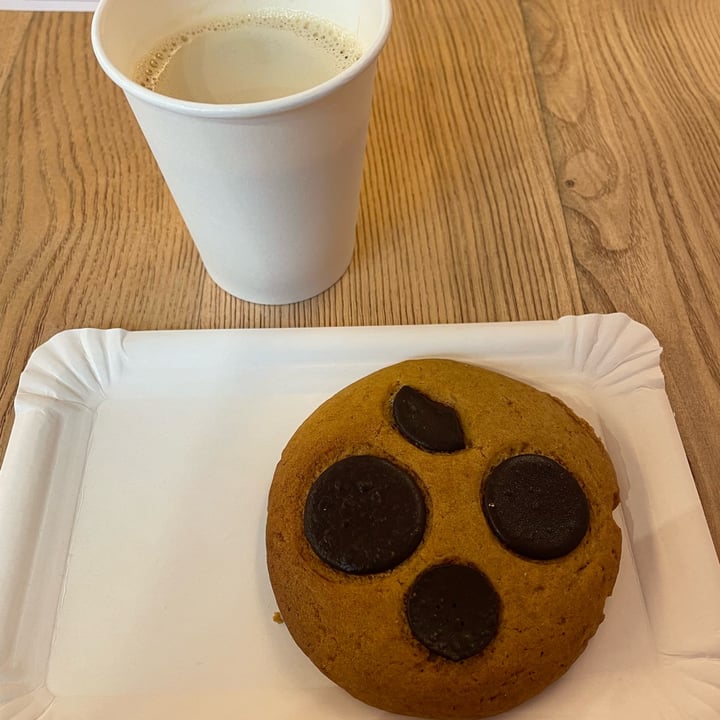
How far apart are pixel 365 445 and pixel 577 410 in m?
0.26

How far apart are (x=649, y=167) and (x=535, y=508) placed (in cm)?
59

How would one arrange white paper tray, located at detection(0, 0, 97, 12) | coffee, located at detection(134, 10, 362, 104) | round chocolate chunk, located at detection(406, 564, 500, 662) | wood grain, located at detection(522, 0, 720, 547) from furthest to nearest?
1. white paper tray, located at detection(0, 0, 97, 12)
2. wood grain, located at detection(522, 0, 720, 547)
3. coffee, located at detection(134, 10, 362, 104)
4. round chocolate chunk, located at detection(406, 564, 500, 662)

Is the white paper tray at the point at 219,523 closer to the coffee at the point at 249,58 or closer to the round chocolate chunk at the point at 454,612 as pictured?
the round chocolate chunk at the point at 454,612

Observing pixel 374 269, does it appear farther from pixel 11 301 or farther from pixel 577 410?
pixel 11 301

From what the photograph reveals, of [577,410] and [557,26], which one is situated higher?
[557,26]

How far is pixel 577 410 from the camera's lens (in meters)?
0.71

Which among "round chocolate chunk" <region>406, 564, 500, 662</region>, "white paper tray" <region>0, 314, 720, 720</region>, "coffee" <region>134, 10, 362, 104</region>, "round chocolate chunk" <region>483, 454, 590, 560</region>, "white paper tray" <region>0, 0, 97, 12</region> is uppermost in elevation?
"coffee" <region>134, 10, 362, 104</region>

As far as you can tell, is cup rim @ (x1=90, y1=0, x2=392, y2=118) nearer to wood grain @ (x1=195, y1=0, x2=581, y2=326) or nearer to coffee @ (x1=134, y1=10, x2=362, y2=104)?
coffee @ (x1=134, y1=10, x2=362, y2=104)

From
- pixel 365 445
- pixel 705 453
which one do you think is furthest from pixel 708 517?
pixel 365 445

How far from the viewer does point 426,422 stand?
23.6 inches

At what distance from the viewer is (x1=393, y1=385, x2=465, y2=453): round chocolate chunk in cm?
59

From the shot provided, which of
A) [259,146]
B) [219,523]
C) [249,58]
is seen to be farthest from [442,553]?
[249,58]

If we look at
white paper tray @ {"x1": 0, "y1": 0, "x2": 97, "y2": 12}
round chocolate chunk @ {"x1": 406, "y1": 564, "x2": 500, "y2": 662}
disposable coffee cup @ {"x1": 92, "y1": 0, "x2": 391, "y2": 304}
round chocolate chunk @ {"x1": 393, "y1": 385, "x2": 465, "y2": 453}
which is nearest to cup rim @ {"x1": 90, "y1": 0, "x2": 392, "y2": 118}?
disposable coffee cup @ {"x1": 92, "y1": 0, "x2": 391, "y2": 304}

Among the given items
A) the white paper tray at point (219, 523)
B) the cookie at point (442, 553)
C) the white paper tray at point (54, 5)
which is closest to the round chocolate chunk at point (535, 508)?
the cookie at point (442, 553)
